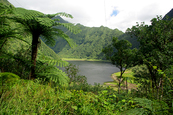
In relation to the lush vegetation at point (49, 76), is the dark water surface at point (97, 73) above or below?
below

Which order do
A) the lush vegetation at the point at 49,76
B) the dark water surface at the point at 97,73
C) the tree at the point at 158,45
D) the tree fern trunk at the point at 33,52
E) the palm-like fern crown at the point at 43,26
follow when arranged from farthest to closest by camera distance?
the dark water surface at the point at 97,73
the tree at the point at 158,45
the tree fern trunk at the point at 33,52
the palm-like fern crown at the point at 43,26
the lush vegetation at the point at 49,76

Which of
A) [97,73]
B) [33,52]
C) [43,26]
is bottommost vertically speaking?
[97,73]

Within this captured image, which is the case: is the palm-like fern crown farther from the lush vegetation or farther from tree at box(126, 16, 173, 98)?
tree at box(126, 16, 173, 98)

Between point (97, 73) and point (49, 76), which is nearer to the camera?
point (49, 76)

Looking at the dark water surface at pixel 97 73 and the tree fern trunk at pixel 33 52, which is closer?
the tree fern trunk at pixel 33 52

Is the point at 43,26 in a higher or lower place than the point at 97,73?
higher

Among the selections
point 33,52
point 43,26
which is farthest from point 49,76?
point 43,26

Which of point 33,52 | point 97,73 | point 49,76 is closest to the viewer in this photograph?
point 49,76

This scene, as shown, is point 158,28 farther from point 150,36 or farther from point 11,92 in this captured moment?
point 11,92

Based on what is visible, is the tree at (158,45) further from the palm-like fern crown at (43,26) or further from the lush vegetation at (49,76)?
the palm-like fern crown at (43,26)

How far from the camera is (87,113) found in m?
1.35

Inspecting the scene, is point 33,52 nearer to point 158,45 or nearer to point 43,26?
point 43,26

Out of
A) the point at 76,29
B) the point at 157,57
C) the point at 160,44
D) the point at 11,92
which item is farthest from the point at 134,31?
the point at 11,92

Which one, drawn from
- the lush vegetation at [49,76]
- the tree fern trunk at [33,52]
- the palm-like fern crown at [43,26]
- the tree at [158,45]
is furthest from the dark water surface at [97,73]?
the tree fern trunk at [33,52]
